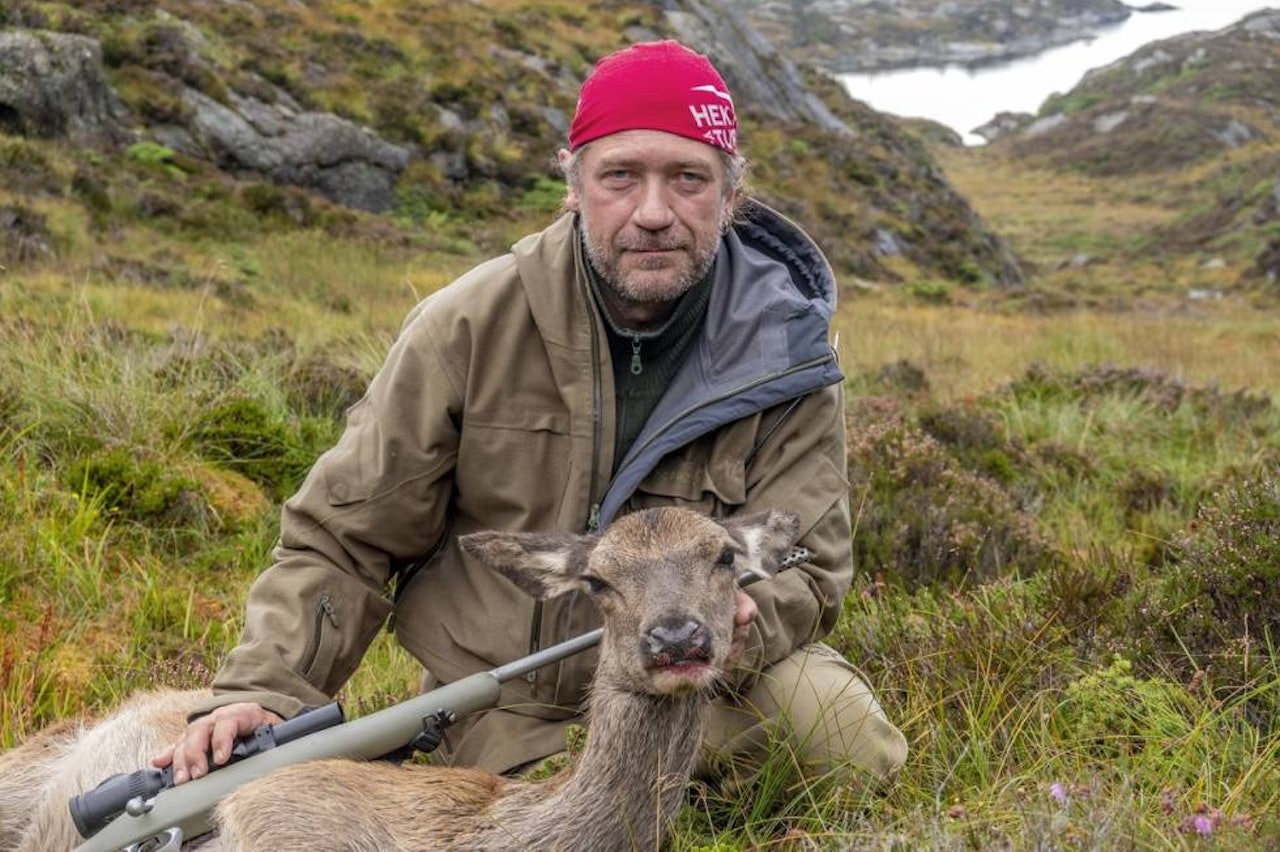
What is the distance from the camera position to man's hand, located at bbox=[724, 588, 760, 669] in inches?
164

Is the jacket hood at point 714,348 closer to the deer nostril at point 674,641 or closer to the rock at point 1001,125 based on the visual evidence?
the deer nostril at point 674,641

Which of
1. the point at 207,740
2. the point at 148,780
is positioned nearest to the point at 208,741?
the point at 207,740

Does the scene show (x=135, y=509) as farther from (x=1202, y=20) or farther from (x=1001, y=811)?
(x=1202, y=20)

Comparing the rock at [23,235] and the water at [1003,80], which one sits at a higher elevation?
the rock at [23,235]

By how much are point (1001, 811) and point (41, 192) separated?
17.9 metres

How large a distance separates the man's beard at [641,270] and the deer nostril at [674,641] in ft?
4.78

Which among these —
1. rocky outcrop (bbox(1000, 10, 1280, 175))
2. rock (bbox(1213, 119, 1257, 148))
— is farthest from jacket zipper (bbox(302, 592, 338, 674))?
rock (bbox(1213, 119, 1257, 148))

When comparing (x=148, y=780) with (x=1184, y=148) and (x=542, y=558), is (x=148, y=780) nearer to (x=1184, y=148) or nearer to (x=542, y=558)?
(x=542, y=558)

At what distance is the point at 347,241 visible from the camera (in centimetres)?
2127

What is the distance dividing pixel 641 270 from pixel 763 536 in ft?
3.62

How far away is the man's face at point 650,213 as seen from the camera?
15.5ft

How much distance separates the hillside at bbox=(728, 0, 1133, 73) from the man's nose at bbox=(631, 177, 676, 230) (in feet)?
373

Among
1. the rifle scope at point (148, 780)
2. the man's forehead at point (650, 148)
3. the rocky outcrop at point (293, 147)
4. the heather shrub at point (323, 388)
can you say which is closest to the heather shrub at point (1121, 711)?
the man's forehead at point (650, 148)

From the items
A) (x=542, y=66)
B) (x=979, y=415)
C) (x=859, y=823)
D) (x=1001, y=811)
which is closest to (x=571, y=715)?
(x=859, y=823)
